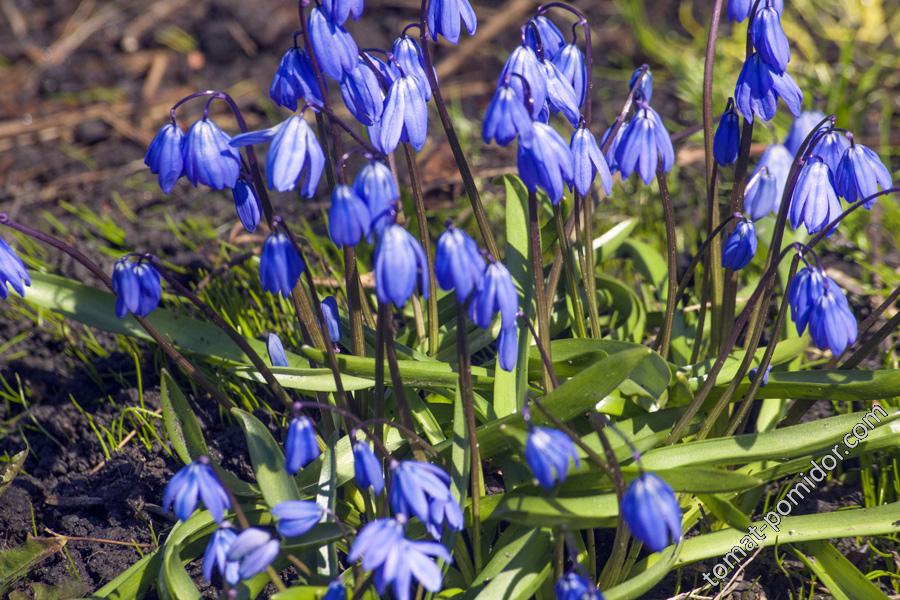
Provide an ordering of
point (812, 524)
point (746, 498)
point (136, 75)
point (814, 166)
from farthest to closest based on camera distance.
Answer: point (136, 75)
point (746, 498)
point (812, 524)
point (814, 166)

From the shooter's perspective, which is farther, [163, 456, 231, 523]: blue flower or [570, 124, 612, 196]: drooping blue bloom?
[570, 124, 612, 196]: drooping blue bloom

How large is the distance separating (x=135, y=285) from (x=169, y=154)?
334 millimetres

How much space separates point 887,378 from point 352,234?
155 cm

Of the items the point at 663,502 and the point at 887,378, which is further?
the point at 887,378

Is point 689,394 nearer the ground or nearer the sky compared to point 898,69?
nearer the ground

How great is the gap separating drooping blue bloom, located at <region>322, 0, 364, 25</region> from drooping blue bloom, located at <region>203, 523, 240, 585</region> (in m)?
1.24

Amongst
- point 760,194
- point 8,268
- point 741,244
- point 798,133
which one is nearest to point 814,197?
point 741,244

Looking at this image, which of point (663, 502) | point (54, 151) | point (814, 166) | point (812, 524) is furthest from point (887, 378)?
point (54, 151)

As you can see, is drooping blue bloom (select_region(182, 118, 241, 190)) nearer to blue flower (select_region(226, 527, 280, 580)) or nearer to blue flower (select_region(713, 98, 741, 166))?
blue flower (select_region(226, 527, 280, 580))

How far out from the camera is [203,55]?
6246mm

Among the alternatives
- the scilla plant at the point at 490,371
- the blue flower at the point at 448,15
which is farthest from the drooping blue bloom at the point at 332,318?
the blue flower at the point at 448,15

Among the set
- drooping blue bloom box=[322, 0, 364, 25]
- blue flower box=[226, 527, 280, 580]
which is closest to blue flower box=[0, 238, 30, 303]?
blue flower box=[226, 527, 280, 580]

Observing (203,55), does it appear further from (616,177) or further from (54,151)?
(616,177)

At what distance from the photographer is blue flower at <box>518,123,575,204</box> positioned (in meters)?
2.23
